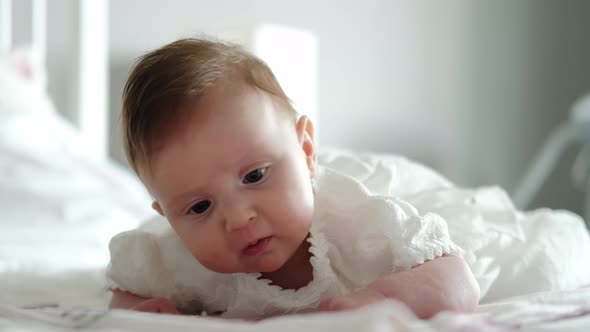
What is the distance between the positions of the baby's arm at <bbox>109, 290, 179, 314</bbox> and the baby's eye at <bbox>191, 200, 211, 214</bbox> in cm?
12

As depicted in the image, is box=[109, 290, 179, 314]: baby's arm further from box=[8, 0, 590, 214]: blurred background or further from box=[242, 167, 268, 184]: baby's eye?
box=[8, 0, 590, 214]: blurred background

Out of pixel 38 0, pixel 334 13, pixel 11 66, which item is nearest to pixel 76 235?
pixel 11 66

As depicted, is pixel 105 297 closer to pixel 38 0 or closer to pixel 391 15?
pixel 38 0

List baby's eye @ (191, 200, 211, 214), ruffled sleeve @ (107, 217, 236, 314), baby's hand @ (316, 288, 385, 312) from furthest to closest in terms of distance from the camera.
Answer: ruffled sleeve @ (107, 217, 236, 314), baby's eye @ (191, 200, 211, 214), baby's hand @ (316, 288, 385, 312)

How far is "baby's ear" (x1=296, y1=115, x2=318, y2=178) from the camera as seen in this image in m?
0.75

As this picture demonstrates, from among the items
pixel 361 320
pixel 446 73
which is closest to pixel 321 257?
pixel 361 320

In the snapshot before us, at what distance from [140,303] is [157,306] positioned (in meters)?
0.04

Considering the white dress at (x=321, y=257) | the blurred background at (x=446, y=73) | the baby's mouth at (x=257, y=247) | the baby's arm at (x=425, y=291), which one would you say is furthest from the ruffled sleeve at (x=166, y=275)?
the blurred background at (x=446, y=73)

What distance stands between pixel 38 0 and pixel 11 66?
0.40 metres

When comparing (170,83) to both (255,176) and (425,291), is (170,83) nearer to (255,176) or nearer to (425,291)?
(255,176)

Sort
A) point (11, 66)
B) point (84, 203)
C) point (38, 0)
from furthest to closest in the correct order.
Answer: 1. point (38, 0)
2. point (11, 66)
3. point (84, 203)

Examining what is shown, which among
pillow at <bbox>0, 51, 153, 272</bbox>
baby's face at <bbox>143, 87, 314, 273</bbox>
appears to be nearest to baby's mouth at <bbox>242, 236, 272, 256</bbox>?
baby's face at <bbox>143, 87, 314, 273</bbox>

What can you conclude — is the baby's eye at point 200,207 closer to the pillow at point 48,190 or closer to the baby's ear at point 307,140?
the baby's ear at point 307,140

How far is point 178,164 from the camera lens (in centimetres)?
66
